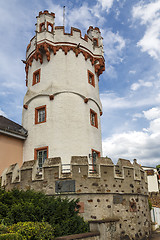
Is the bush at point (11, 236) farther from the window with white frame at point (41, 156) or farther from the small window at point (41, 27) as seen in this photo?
the small window at point (41, 27)

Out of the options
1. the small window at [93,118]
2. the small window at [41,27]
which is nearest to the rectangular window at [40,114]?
the small window at [93,118]

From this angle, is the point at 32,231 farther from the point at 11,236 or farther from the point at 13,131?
the point at 13,131

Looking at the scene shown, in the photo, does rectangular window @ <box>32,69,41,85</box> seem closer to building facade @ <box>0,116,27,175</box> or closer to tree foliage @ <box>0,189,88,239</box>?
building facade @ <box>0,116,27,175</box>

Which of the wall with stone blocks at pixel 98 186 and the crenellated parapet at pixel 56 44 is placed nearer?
the wall with stone blocks at pixel 98 186

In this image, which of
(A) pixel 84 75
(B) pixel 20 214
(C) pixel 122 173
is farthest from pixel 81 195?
(A) pixel 84 75

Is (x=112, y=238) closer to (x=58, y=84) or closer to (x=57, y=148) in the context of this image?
(x=57, y=148)

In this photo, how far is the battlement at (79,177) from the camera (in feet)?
38.4

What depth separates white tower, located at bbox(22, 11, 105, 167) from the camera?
1603 cm

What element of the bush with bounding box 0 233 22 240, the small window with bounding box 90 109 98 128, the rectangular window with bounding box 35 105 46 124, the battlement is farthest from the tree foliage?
the small window with bounding box 90 109 98 128

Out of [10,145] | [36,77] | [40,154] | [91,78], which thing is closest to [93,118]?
[91,78]

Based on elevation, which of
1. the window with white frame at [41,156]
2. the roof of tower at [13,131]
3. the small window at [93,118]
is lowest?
the window with white frame at [41,156]

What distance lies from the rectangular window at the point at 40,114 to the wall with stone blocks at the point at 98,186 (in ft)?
15.2

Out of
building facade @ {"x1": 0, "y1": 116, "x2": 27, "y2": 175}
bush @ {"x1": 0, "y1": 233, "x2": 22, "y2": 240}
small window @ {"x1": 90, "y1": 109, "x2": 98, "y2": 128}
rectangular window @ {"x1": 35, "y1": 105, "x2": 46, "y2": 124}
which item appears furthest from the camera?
small window @ {"x1": 90, "y1": 109, "x2": 98, "y2": 128}

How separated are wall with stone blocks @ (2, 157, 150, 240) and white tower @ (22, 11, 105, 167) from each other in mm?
3097
